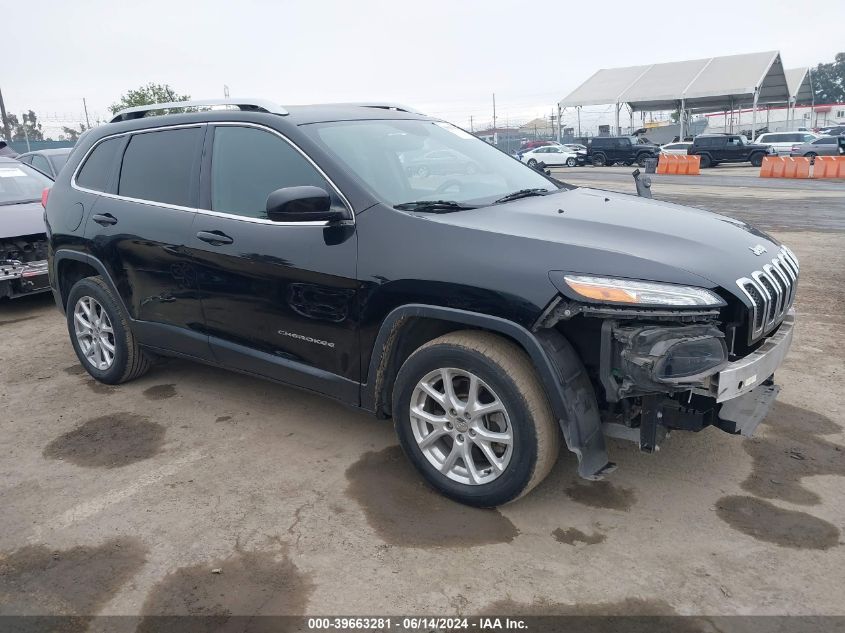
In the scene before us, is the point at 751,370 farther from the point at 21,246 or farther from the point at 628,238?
the point at 21,246

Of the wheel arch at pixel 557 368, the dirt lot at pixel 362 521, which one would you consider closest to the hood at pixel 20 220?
the dirt lot at pixel 362 521

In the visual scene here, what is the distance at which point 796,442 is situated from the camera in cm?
381

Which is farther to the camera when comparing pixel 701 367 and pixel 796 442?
pixel 796 442

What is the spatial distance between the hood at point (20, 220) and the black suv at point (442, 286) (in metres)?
2.99

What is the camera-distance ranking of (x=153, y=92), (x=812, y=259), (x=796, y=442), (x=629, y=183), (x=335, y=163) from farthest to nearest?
(x=153, y=92) → (x=629, y=183) → (x=812, y=259) → (x=796, y=442) → (x=335, y=163)

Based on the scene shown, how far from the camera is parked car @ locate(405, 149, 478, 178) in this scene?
3793 mm

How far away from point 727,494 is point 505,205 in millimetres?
1786

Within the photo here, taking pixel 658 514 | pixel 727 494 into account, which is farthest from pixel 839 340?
pixel 658 514

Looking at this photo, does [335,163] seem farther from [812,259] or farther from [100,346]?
[812,259]

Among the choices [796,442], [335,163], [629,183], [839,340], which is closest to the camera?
[335,163]

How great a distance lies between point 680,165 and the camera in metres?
28.6

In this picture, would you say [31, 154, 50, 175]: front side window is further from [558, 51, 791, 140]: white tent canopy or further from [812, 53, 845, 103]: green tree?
[812, 53, 845, 103]: green tree

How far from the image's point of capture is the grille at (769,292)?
9.48 ft

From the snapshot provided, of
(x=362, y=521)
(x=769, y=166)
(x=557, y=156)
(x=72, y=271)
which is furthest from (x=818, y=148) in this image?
(x=362, y=521)
